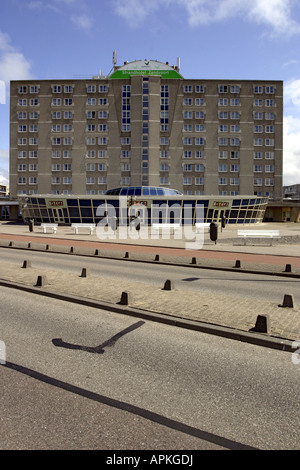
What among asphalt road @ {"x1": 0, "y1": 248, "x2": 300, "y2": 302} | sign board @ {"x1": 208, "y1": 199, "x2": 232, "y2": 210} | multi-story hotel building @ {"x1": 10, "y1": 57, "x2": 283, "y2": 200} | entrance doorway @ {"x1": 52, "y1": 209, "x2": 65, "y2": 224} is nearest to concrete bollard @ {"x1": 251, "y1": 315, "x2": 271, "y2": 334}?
asphalt road @ {"x1": 0, "y1": 248, "x2": 300, "y2": 302}

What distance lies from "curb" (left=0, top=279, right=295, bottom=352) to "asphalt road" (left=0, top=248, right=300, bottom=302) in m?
3.04

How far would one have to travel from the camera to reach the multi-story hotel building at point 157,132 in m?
75.5

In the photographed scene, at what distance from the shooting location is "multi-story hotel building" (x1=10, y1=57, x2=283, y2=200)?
248 feet

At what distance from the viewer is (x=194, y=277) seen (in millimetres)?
12117

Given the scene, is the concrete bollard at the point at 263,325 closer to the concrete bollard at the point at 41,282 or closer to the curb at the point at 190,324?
the curb at the point at 190,324

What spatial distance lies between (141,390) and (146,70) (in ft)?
263

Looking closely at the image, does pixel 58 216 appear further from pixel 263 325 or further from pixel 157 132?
pixel 263 325

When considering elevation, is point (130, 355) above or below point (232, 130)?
below

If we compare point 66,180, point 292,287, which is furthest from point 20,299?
point 66,180

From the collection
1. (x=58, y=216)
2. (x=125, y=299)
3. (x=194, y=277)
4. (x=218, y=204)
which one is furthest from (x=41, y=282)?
(x=218, y=204)

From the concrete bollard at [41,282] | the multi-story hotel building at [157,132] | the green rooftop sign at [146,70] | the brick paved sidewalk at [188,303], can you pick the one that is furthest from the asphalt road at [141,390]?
the green rooftop sign at [146,70]
